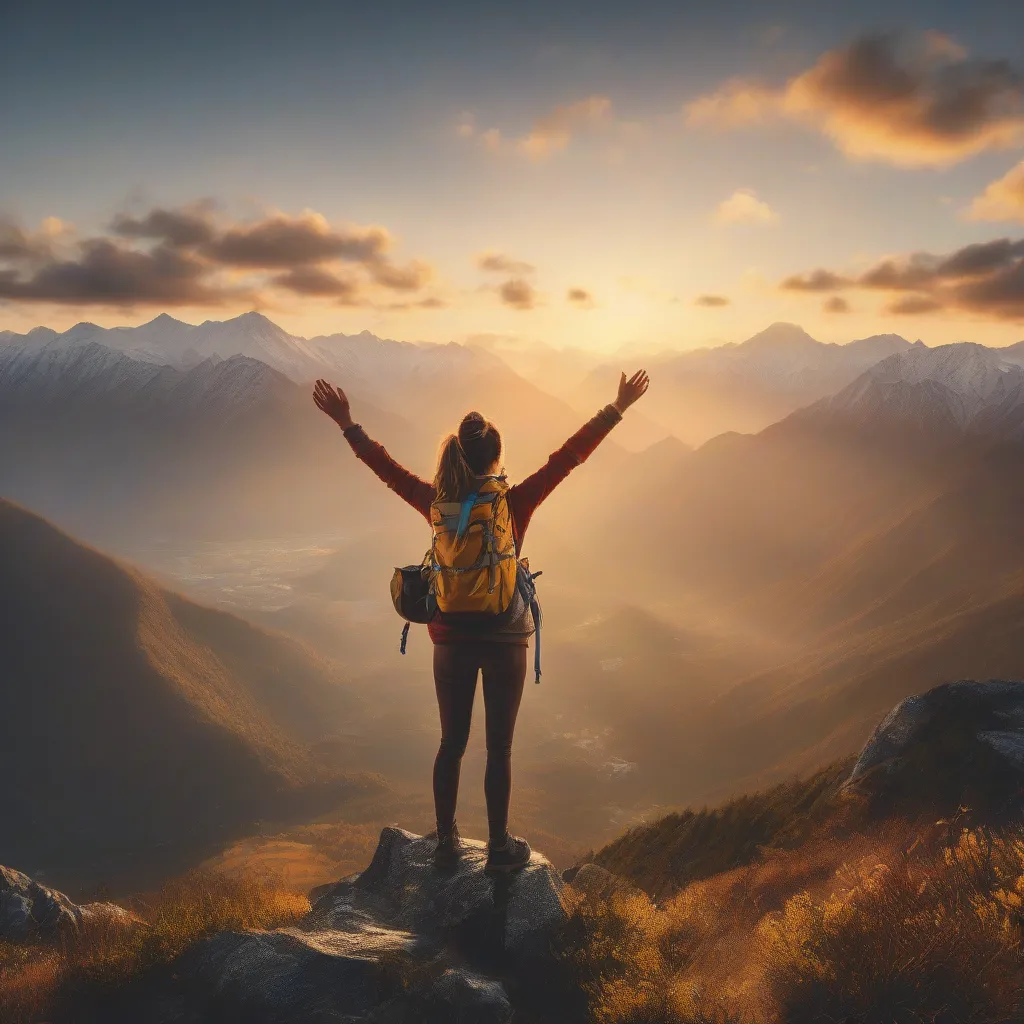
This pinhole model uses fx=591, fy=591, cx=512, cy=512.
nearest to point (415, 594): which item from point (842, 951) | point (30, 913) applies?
point (842, 951)

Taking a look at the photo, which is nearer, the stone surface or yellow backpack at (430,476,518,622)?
yellow backpack at (430,476,518,622)

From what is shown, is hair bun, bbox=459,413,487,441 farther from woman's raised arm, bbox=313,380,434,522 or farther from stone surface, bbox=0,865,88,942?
stone surface, bbox=0,865,88,942

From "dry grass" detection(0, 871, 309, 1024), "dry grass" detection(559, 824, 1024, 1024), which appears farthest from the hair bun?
"dry grass" detection(0, 871, 309, 1024)

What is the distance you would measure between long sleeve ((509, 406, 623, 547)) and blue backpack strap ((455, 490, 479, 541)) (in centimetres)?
55

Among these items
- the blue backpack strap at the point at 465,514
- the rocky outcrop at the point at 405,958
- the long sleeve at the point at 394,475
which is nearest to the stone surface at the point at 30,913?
the rocky outcrop at the point at 405,958

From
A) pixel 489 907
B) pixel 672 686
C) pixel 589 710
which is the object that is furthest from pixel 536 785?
pixel 489 907

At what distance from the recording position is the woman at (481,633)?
467 cm

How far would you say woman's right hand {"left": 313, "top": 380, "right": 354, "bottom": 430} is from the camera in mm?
5527

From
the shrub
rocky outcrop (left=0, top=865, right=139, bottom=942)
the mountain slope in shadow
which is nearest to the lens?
the shrub

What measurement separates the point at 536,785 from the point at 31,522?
7769 centimetres

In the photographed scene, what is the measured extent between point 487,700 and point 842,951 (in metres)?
2.96

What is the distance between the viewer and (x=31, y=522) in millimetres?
82625

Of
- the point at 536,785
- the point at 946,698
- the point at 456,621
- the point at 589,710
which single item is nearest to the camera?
the point at 456,621

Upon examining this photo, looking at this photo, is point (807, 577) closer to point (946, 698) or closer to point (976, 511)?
point (976, 511)
